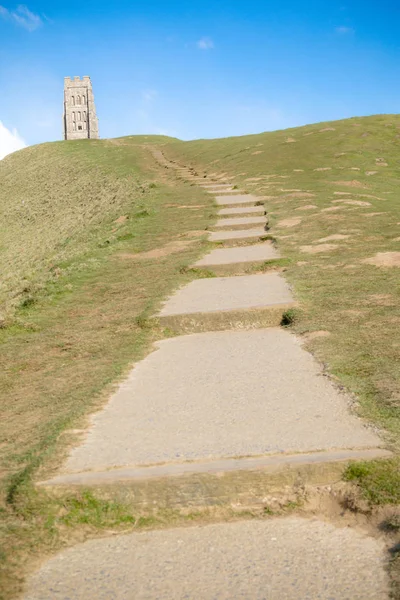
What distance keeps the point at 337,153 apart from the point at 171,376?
25578 millimetres

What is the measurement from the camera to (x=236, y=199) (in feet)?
56.6

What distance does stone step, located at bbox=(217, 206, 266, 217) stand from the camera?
47.3ft

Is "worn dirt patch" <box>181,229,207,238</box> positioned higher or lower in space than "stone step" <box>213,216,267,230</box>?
lower

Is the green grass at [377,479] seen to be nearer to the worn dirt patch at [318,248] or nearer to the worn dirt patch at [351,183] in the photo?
the worn dirt patch at [318,248]

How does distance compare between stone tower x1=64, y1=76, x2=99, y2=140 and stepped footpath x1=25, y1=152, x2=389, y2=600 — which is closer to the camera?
stepped footpath x1=25, y1=152, x2=389, y2=600

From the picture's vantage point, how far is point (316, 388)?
4309mm

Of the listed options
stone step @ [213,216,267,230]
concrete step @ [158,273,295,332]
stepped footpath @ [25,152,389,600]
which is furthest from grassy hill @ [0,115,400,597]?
stone step @ [213,216,267,230]

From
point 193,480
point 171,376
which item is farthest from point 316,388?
point 193,480

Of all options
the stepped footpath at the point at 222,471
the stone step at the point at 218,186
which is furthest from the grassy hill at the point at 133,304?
the stone step at the point at 218,186

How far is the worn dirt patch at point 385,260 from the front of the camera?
333 inches

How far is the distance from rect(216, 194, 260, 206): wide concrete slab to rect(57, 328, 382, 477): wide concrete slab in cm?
1115

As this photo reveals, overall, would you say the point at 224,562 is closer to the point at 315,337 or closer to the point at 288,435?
the point at 288,435

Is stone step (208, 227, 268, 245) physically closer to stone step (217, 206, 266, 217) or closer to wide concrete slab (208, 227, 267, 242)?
wide concrete slab (208, 227, 267, 242)

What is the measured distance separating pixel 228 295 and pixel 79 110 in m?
95.3
